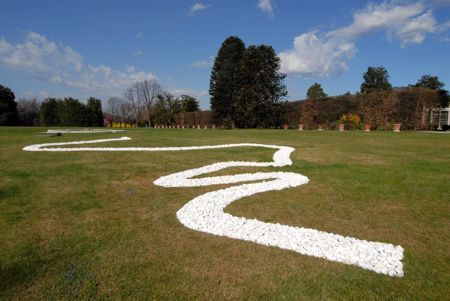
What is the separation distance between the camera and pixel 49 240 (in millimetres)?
3588

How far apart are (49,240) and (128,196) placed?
1.78 m

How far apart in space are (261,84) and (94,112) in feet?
76.6

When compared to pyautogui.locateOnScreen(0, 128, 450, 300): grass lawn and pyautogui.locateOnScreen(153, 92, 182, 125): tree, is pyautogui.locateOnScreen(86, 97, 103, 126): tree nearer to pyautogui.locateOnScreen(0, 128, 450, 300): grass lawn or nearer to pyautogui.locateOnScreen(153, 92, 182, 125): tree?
pyautogui.locateOnScreen(153, 92, 182, 125): tree

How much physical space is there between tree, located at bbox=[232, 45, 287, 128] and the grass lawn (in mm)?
27785

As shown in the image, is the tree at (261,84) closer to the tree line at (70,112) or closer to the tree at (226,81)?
the tree at (226,81)

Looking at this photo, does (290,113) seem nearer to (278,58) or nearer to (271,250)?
(278,58)

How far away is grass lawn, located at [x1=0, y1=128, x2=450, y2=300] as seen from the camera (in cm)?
264

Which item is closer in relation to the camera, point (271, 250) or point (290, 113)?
point (271, 250)

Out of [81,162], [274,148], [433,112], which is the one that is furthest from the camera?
[433,112]

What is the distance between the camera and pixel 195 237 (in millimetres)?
3674

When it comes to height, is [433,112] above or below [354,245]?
above

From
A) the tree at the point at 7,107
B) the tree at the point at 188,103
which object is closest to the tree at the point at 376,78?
the tree at the point at 188,103

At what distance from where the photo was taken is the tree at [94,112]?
42.1 metres

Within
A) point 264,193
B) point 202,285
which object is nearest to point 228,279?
point 202,285
